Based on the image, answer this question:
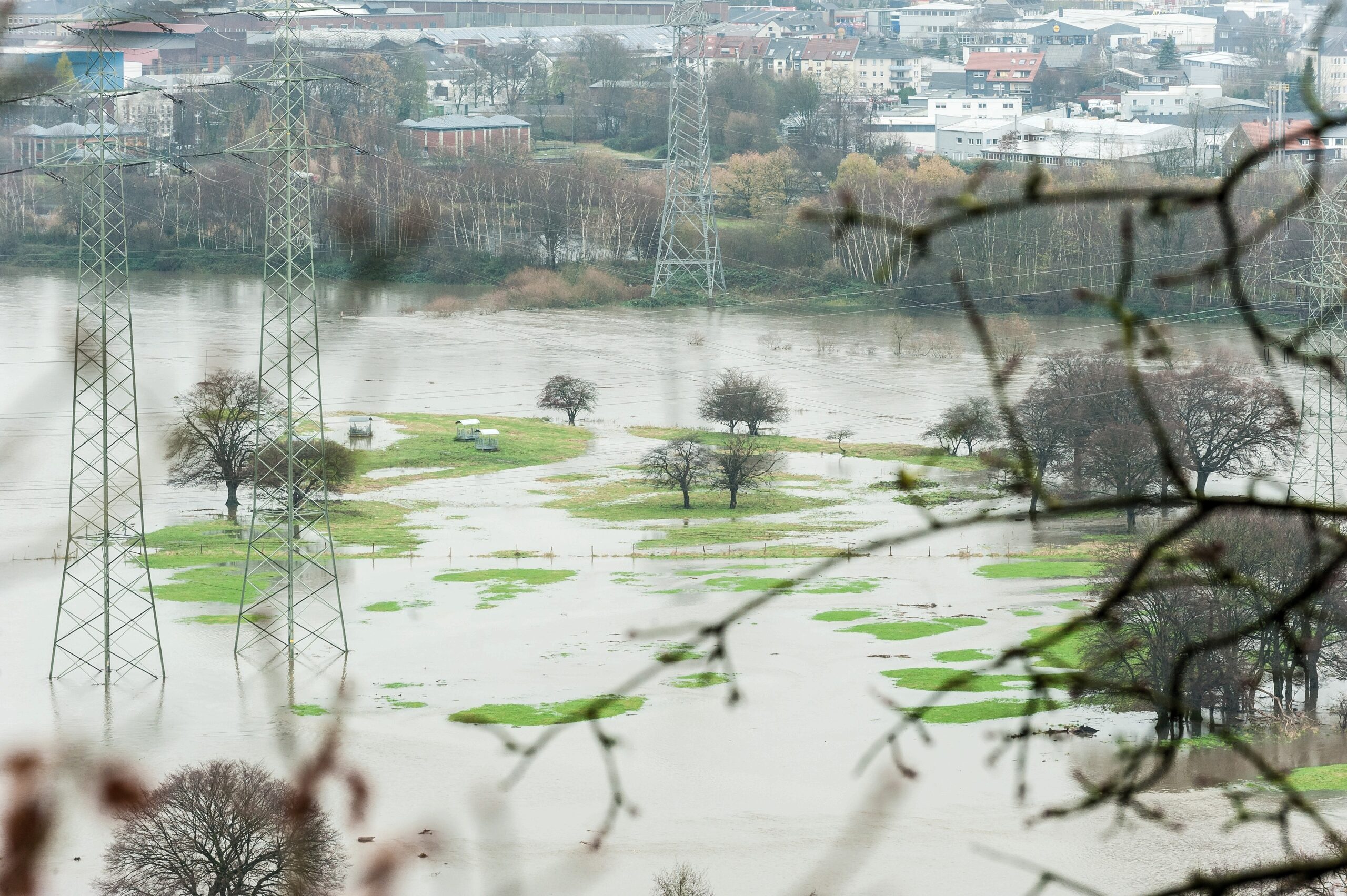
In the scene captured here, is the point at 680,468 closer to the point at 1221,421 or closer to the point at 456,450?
the point at 456,450

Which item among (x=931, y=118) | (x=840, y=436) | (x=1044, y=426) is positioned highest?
(x=931, y=118)

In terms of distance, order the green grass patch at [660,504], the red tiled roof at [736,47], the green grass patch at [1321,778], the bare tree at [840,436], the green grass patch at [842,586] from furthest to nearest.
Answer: the red tiled roof at [736,47] < the bare tree at [840,436] < the green grass patch at [660,504] < the green grass patch at [842,586] < the green grass patch at [1321,778]

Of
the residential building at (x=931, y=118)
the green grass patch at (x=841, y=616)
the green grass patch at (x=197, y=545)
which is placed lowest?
the green grass patch at (x=197, y=545)

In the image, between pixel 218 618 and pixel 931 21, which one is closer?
pixel 218 618

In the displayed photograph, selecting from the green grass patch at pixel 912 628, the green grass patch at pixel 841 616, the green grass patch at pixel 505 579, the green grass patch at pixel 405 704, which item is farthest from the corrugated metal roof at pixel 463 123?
the green grass patch at pixel 405 704

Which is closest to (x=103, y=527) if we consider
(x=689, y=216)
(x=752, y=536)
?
(x=752, y=536)

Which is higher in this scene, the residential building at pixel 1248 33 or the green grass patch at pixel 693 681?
the residential building at pixel 1248 33

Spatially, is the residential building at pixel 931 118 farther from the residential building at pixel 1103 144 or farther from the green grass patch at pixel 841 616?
the green grass patch at pixel 841 616

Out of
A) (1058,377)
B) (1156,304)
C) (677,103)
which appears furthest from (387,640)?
(677,103)
